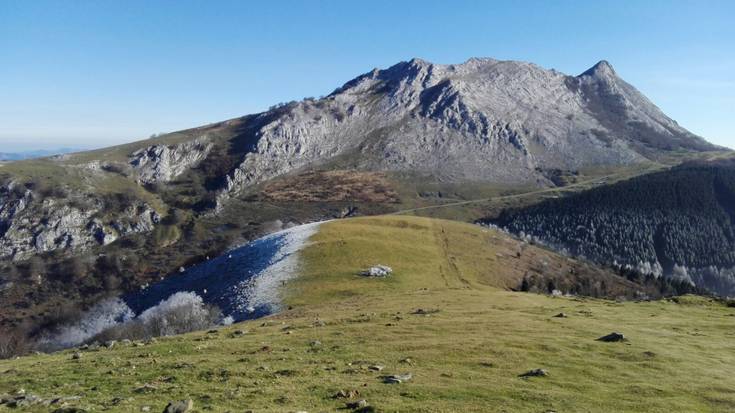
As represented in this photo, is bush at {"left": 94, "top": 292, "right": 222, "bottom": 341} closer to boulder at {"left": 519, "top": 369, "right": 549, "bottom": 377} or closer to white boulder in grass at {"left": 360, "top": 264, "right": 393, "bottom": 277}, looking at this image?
white boulder in grass at {"left": 360, "top": 264, "right": 393, "bottom": 277}

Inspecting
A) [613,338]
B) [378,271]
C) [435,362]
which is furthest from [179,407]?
[378,271]

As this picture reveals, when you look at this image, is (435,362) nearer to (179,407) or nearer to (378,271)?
(179,407)

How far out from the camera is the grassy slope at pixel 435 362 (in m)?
28.9

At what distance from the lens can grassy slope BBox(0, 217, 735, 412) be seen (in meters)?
28.9

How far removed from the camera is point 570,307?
6819 centimetres

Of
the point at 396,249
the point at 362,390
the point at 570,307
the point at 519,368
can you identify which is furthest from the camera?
the point at 396,249

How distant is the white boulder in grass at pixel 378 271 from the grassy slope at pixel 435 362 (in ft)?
65.7

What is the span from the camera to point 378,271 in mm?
95625

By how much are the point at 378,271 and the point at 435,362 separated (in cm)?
5876

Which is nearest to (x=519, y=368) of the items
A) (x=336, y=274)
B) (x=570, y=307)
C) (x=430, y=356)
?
(x=430, y=356)

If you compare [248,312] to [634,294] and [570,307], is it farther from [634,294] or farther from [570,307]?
[634,294]

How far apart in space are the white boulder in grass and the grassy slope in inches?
789

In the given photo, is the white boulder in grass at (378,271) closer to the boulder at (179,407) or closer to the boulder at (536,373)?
the boulder at (536,373)

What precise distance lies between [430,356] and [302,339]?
518 inches
